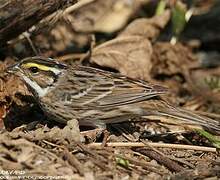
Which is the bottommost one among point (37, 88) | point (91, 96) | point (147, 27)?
point (91, 96)

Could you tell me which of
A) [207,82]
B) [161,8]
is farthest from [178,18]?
[207,82]

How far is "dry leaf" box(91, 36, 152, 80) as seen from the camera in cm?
796

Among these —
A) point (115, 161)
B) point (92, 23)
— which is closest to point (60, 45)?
point (92, 23)

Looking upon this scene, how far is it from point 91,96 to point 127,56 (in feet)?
5.57

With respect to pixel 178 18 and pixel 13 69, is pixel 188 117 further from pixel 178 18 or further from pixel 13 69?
pixel 178 18

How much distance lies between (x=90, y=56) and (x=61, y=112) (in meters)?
1.82

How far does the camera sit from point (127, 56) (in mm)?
8078

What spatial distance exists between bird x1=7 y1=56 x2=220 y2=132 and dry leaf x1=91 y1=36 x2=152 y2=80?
1265 mm

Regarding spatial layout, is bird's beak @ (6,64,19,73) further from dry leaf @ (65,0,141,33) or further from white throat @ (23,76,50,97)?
dry leaf @ (65,0,141,33)

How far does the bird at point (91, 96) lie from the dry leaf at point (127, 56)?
1265 mm

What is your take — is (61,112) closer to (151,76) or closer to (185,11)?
(151,76)

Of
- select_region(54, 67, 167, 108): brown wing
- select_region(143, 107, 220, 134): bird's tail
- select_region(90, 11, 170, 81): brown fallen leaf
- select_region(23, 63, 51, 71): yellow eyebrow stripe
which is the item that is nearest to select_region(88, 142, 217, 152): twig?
select_region(143, 107, 220, 134): bird's tail

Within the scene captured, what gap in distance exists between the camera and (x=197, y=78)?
9164 millimetres

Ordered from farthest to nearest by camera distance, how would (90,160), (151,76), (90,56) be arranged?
(151,76) → (90,56) → (90,160)
